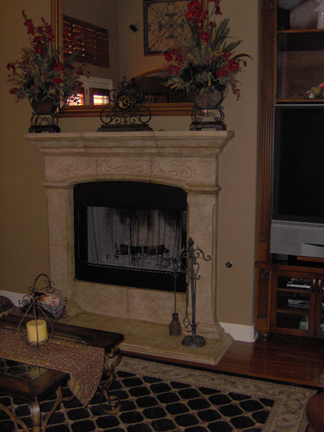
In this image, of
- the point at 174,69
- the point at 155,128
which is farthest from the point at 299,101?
the point at 155,128

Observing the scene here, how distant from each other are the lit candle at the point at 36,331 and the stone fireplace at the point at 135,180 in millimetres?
1405

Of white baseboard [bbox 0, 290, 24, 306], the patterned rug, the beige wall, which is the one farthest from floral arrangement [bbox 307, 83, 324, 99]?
white baseboard [bbox 0, 290, 24, 306]

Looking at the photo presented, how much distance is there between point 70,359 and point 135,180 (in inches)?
66.4

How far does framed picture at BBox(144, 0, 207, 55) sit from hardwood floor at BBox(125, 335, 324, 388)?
7.73 feet

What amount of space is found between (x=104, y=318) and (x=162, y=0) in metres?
2.61

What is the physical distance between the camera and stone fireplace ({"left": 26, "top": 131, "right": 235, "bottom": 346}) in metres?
3.45

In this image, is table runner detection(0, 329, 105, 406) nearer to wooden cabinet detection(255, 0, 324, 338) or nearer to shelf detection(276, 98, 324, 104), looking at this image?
wooden cabinet detection(255, 0, 324, 338)

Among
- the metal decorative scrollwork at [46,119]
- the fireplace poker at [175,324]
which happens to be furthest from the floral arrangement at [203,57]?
the fireplace poker at [175,324]

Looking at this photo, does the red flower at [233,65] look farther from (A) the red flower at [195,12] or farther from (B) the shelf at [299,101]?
(B) the shelf at [299,101]

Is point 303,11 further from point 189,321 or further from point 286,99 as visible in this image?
point 189,321

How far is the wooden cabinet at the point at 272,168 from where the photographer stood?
3328 millimetres

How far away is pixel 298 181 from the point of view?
133 inches

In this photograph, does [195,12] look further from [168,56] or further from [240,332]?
[240,332]

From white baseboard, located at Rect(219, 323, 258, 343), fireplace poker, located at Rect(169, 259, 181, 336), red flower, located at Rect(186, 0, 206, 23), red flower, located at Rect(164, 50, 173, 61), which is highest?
red flower, located at Rect(186, 0, 206, 23)
